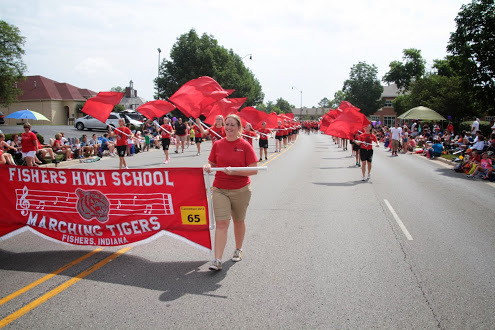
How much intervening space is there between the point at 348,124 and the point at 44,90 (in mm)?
59293

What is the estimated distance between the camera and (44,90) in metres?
62.1

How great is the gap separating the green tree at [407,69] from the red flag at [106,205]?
89766mm

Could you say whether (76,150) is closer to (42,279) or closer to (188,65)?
(42,279)

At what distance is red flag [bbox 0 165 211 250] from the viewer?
5070 millimetres

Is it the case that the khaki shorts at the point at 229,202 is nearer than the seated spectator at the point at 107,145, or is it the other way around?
the khaki shorts at the point at 229,202

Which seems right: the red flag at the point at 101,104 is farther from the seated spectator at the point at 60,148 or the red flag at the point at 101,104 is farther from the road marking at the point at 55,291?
the road marking at the point at 55,291

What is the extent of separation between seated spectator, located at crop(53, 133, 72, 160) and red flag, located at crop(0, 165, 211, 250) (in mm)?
13640

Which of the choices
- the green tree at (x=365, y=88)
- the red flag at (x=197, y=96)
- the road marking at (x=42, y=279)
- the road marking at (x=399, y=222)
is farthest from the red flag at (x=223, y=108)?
the green tree at (x=365, y=88)

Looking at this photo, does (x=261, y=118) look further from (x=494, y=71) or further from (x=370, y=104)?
(x=370, y=104)

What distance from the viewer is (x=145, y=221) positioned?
5.15 metres

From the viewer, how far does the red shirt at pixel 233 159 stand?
4.89 metres

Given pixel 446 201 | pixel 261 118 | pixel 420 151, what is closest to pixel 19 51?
pixel 261 118

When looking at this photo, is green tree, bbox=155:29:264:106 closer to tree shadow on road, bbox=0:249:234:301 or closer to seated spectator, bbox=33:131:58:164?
seated spectator, bbox=33:131:58:164

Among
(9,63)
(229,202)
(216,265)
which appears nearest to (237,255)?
(216,265)
